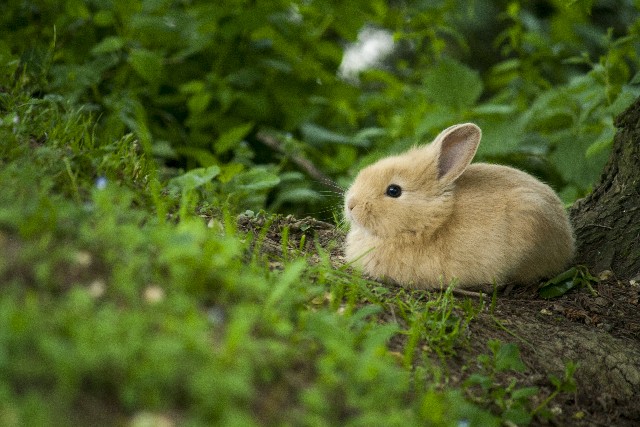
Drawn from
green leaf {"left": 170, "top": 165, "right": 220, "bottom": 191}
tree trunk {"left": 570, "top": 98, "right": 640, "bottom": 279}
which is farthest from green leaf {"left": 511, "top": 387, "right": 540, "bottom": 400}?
green leaf {"left": 170, "top": 165, "right": 220, "bottom": 191}

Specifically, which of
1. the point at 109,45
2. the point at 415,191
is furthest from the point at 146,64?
the point at 415,191

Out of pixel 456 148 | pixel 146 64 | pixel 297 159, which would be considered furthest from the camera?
pixel 297 159

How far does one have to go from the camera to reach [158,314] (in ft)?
6.71

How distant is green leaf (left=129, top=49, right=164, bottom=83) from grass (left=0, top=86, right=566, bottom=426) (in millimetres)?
2568

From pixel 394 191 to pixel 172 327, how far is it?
2.22 meters

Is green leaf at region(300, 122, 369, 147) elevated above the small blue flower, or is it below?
below

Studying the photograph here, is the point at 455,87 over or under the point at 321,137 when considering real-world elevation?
over

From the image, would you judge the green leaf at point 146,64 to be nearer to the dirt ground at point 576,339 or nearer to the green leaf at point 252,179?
the green leaf at point 252,179

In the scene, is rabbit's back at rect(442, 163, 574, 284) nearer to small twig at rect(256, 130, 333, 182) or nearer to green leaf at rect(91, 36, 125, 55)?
small twig at rect(256, 130, 333, 182)

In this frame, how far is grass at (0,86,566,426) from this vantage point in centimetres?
181

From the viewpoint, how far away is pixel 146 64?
5.71 meters

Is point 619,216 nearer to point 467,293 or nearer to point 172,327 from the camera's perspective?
point 467,293

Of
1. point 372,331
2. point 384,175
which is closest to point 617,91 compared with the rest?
point 384,175

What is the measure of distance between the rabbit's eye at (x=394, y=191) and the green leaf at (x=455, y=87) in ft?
8.63
